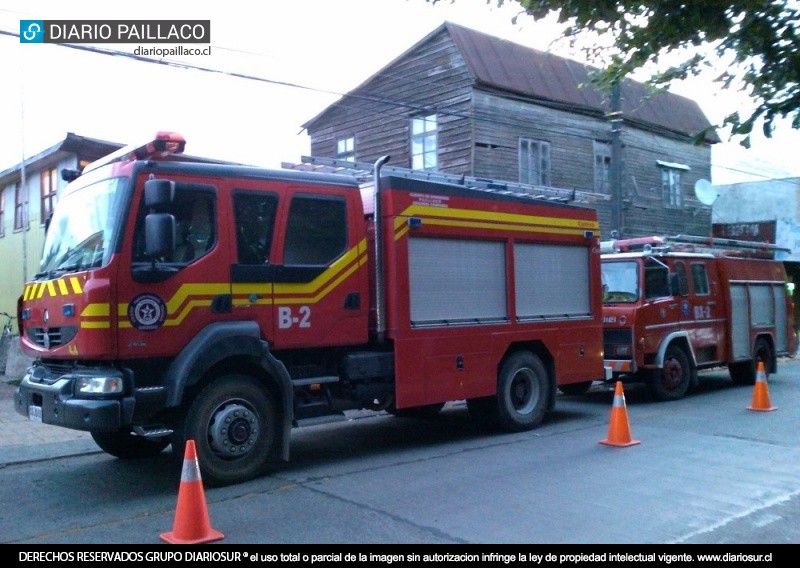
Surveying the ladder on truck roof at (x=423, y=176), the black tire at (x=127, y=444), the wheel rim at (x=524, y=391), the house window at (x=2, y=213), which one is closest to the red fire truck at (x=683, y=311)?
the ladder on truck roof at (x=423, y=176)

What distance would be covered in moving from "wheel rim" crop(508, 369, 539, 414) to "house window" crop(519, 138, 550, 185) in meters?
12.2

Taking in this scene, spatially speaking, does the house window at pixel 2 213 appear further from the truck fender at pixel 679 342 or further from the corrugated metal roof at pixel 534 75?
the truck fender at pixel 679 342

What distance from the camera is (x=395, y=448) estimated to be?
30.8ft

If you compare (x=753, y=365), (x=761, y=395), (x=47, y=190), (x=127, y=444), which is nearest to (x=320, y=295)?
(x=127, y=444)

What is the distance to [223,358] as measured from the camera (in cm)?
735

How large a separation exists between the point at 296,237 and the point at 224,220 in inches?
32.5

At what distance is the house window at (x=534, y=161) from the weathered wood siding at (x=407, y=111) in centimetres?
208

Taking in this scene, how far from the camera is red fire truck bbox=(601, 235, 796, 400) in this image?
42.2 feet

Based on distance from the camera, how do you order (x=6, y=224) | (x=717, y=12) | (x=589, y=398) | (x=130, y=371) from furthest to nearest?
1. (x=6, y=224)
2. (x=589, y=398)
3. (x=717, y=12)
4. (x=130, y=371)

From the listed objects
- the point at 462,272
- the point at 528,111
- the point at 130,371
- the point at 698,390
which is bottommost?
the point at 698,390

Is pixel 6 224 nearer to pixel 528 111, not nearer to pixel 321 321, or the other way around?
pixel 528 111

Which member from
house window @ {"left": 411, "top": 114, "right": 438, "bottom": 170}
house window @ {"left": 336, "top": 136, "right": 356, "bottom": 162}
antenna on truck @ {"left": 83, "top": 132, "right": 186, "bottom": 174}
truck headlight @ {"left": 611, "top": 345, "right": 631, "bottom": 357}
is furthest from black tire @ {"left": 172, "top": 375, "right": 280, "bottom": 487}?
house window @ {"left": 336, "top": 136, "right": 356, "bottom": 162}
